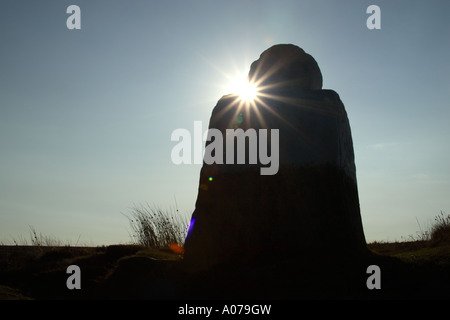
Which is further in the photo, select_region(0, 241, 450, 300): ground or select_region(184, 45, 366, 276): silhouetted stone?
select_region(184, 45, 366, 276): silhouetted stone

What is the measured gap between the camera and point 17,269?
21.1ft

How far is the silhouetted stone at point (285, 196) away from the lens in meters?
4.67

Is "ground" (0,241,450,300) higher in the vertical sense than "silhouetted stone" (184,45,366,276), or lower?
lower

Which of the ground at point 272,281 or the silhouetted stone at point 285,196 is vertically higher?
the silhouetted stone at point 285,196

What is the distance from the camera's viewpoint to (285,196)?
4785mm

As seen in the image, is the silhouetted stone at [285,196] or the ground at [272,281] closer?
the ground at [272,281]

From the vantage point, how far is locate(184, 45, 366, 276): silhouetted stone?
184 inches

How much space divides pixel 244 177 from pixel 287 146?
579 mm

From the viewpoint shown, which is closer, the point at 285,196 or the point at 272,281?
the point at 272,281

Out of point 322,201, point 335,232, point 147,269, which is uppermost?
point 322,201

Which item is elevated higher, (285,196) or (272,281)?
(285,196)
